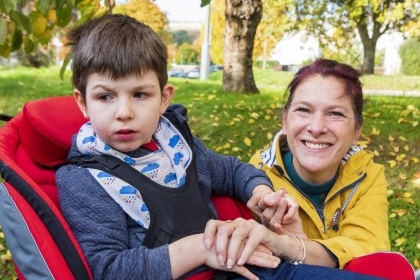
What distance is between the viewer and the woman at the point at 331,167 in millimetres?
2217

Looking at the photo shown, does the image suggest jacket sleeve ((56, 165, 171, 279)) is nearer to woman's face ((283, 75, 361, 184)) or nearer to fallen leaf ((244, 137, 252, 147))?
woman's face ((283, 75, 361, 184))

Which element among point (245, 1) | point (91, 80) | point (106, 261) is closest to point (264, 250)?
point (106, 261)

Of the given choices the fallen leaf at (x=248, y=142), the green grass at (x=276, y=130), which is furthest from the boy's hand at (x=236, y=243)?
the fallen leaf at (x=248, y=142)

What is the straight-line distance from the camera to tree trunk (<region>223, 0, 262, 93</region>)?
739 cm

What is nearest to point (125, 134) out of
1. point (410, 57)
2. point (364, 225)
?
point (364, 225)

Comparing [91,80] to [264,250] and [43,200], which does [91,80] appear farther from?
[264,250]

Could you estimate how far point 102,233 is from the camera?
1.68 meters

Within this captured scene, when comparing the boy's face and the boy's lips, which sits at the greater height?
the boy's face

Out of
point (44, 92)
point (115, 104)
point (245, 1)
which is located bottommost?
point (44, 92)

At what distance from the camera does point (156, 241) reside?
1781 mm

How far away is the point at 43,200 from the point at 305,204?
3.70ft

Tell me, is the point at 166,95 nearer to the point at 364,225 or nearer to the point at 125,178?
the point at 125,178

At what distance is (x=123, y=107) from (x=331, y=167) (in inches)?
→ 39.6

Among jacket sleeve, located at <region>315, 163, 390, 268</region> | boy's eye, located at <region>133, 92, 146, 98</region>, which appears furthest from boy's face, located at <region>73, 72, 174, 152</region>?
jacket sleeve, located at <region>315, 163, 390, 268</region>
